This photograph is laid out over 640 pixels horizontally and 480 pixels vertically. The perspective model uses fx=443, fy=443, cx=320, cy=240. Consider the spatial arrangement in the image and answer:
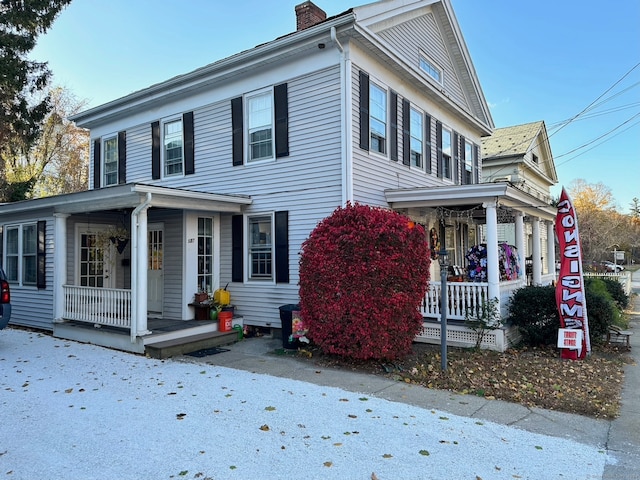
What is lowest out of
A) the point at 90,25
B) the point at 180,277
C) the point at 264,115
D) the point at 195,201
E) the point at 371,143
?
the point at 180,277

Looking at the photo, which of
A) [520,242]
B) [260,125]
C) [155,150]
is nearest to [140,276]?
[260,125]

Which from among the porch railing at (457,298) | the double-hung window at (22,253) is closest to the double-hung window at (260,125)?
the porch railing at (457,298)

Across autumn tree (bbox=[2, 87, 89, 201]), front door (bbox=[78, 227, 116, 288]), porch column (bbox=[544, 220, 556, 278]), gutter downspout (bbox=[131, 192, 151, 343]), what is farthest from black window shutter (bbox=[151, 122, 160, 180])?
autumn tree (bbox=[2, 87, 89, 201])

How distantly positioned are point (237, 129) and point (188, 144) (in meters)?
1.72

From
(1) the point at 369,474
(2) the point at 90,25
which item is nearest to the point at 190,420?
(1) the point at 369,474

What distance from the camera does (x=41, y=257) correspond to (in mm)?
10273

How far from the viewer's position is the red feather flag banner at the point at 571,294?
766 centimetres

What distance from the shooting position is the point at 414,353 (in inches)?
315

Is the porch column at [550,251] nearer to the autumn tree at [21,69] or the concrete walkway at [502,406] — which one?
the concrete walkway at [502,406]

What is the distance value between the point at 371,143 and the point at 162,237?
17.3ft

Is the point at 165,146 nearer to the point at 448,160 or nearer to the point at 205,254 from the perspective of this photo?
the point at 205,254

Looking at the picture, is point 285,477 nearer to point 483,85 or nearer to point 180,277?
point 180,277

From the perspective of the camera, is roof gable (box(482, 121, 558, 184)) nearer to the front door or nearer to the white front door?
the white front door

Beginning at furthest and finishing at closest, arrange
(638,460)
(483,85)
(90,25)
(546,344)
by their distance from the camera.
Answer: (90,25) < (483,85) < (546,344) < (638,460)
